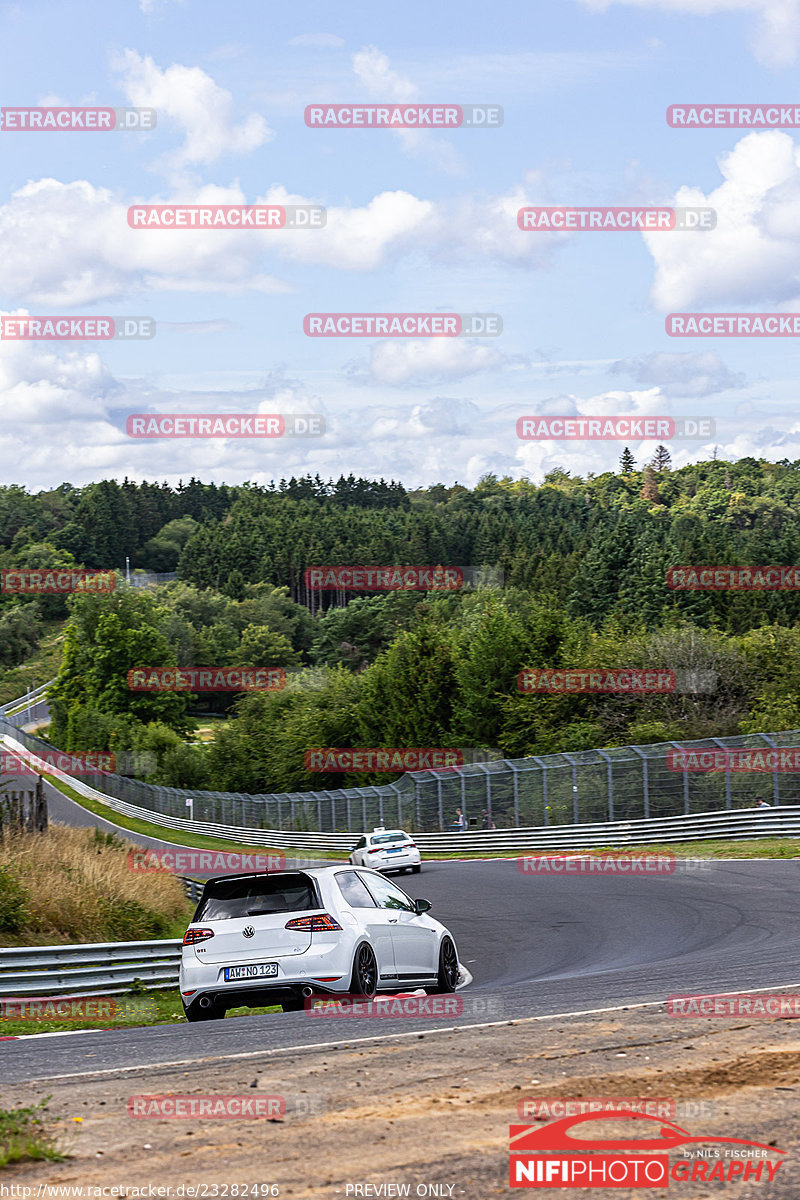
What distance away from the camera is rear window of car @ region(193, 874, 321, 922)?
36.4 ft

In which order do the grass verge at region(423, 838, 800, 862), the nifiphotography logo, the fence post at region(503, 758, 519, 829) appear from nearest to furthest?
the nifiphotography logo
the grass verge at region(423, 838, 800, 862)
the fence post at region(503, 758, 519, 829)

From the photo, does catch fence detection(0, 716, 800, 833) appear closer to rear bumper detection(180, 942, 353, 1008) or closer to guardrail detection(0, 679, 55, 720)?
rear bumper detection(180, 942, 353, 1008)

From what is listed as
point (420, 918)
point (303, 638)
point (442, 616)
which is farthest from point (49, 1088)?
point (303, 638)

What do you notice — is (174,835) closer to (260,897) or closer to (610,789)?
(610,789)

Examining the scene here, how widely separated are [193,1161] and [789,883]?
55.4 feet

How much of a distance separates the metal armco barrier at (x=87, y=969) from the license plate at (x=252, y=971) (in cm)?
309

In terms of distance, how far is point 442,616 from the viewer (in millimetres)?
116562

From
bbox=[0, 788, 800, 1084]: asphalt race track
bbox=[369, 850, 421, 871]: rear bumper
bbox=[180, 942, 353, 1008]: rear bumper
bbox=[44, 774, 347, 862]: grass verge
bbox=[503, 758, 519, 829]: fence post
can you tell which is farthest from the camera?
bbox=[44, 774, 347, 862]: grass verge

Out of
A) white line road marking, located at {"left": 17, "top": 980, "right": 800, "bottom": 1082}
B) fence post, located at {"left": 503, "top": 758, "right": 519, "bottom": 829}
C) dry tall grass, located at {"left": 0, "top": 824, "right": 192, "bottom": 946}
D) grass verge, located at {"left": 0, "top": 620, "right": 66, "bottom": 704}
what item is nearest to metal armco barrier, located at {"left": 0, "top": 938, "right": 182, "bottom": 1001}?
dry tall grass, located at {"left": 0, "top": 824, "right": 192, "bottom": 946}

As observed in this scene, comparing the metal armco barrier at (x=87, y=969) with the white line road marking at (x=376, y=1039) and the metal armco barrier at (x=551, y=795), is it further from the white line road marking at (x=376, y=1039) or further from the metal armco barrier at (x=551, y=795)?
the metal armco barrier at (x=551, y=795)

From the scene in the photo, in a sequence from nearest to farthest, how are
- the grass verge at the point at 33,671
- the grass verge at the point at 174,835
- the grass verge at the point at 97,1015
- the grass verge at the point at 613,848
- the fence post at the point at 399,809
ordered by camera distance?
the grass verge at the point at 97,1015 → the grass verge at the point at 613,848 → the fence post at the point at 399,809 → the grass verge at the point at 174,835 → the grass verge at the point at 33,671

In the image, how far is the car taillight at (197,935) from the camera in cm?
1116

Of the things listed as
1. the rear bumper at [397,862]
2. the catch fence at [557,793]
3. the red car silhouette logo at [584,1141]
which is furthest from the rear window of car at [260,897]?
the rear bumper at [397,862]

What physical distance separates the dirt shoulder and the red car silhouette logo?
7cm
